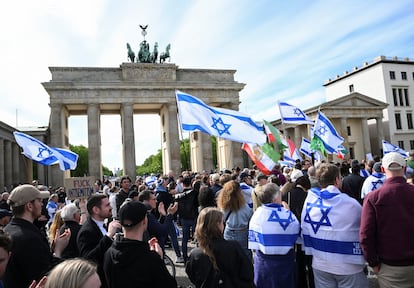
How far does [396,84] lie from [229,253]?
215 feet

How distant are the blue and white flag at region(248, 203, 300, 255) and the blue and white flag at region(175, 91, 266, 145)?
4198mm

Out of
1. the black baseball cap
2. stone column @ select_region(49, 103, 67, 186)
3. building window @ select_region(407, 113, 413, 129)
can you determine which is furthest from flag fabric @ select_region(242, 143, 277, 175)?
building window @ select_region(407, 113, 413, 129)

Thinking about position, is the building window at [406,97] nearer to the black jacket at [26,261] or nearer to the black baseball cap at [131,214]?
the black baseball cap at [131,214]

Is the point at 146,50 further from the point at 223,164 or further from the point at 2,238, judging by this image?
the point at 2,238

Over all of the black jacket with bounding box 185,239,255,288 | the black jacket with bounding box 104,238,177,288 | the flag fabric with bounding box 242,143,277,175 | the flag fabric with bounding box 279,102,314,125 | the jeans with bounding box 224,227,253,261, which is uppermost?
the flag fabric with bounding box 279,102,314,125

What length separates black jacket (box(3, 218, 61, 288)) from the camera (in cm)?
317

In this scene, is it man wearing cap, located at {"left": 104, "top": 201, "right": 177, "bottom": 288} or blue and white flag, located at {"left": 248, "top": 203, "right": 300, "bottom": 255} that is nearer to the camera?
man wearing cap, located at {"left": 104, "top": 201, "right": 177, "bottom": 288}

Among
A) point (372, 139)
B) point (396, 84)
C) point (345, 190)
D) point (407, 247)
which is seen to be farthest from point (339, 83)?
point (407, 247)

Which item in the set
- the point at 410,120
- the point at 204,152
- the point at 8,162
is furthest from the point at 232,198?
the point at 410,120

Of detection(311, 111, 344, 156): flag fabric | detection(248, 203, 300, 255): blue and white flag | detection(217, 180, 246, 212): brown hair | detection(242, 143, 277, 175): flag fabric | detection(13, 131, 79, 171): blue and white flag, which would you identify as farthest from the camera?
detection(311, 111, 344, 156): flag fabric

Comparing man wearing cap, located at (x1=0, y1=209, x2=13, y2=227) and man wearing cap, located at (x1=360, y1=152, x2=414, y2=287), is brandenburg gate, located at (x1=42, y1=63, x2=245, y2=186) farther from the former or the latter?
man wearing cap, located at (x1=360, y1=152, x2=414, y2=287)

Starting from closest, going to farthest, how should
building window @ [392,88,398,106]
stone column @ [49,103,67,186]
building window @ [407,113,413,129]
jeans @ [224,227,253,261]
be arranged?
jeans @ [224,227,253,261] < stone column @ [49,103,67,186] < building window @ [392,88,398,106] < building window @ [407,113,413,129]

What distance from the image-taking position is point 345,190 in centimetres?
855

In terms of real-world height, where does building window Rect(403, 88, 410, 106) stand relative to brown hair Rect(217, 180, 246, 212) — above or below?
above
